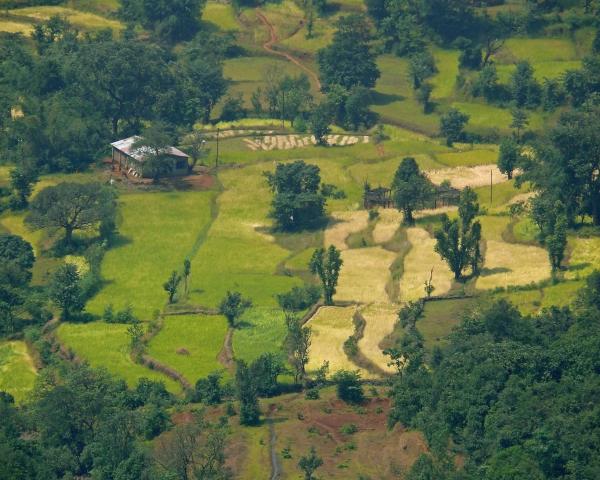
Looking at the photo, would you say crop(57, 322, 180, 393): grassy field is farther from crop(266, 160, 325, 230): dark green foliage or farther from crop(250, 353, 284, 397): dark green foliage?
crop(266, 160, 325, 230): dark green foliage

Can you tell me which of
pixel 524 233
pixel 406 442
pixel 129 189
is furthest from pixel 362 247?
pixel 406 442

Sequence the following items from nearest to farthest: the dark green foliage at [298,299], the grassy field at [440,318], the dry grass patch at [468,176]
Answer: the grassy field at [440,318] → the dark green foliage at [298,299] → the dry grass patch at [468,176]

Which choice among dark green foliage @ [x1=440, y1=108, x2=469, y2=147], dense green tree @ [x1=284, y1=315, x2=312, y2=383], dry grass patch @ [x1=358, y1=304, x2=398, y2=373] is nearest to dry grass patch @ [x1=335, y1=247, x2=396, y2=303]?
dry grass patch @ [x1=358, y1=304, x2=398, y2=373]

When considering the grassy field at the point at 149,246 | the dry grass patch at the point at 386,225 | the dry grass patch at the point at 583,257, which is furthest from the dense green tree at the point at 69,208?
the dry grass patch at the point at 583,257

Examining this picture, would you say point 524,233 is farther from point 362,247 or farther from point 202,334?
point 202,334

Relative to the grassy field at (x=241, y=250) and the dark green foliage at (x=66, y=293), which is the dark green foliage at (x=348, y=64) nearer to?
the grassy field at (x=241, y=250)

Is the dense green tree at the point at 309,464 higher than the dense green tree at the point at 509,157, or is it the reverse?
the dense green tree at the point at 309,464
